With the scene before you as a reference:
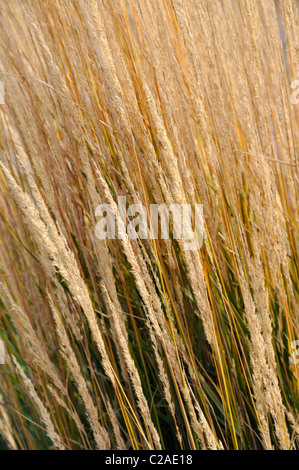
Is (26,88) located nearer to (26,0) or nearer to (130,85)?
(26,0)

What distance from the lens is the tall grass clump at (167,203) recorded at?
2.73 feet

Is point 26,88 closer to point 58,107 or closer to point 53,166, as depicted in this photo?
point 58,107

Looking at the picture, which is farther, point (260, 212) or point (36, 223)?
point (260, 212)

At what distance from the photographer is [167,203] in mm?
845

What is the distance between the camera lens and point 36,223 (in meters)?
0.66

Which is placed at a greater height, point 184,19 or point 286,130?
point 184,19

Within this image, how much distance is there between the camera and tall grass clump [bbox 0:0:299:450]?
83cm

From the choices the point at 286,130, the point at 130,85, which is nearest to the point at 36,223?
the point at 130,85

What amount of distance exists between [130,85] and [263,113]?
298mm

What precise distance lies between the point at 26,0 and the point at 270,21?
0.65m
